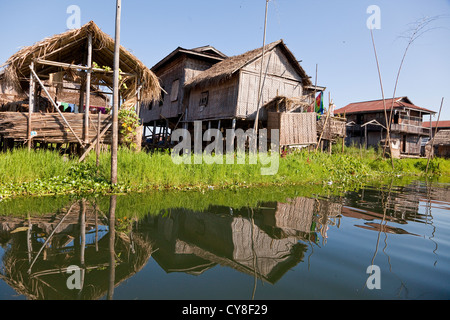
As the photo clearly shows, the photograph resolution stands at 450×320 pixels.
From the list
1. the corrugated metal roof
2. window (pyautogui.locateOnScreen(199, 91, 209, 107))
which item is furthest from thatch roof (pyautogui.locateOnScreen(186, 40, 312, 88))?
the corrugated metal roof

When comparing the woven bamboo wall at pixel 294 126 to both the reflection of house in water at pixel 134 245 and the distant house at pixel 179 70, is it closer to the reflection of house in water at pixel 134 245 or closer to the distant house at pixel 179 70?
the distant house at pixel 179 70

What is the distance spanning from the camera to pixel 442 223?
5363 millimetres

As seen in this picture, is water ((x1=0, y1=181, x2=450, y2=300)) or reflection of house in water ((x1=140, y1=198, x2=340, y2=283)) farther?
reflection of house in water ((x1=140, y1=198, x2=340, y2=283))

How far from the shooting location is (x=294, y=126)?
45.7ft

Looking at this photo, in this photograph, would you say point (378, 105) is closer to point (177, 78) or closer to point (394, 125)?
point (394, 125)

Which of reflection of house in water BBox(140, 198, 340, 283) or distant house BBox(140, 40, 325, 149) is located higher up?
distant house BBox(140, 40, 325, 149)

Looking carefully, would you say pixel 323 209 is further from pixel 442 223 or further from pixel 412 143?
pixel 412 143

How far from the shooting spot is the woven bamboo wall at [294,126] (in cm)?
1360

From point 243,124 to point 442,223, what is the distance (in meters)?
11.2

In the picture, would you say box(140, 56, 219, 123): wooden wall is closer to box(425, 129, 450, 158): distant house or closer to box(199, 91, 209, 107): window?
box(199, 91, 209, 107): window

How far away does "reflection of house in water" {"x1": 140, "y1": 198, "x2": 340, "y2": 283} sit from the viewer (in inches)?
123

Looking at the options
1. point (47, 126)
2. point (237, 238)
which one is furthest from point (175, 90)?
point (237, 238)

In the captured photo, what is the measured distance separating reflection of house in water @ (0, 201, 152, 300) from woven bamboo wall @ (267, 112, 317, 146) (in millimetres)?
10397

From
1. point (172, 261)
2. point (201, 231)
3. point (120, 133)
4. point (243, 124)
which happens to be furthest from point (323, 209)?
point (243, 124)
